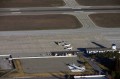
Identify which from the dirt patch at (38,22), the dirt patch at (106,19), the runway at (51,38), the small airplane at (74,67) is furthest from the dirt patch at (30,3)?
the small airplane at (74,67)

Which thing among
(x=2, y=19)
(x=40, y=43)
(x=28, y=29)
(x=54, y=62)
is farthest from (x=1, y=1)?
(x=54, y=62)

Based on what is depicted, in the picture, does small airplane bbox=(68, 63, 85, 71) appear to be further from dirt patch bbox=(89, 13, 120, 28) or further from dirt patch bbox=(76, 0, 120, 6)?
dirt patch bbox=(76, 0, 120, 6)

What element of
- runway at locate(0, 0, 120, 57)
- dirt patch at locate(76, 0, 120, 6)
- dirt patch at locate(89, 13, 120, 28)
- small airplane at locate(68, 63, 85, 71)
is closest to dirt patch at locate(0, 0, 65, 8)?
dirt patch at locate(76, 0, 120, 6)

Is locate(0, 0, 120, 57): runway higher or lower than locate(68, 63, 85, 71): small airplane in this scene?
higher

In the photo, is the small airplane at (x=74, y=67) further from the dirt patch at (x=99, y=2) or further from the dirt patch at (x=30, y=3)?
the dirt patch at (x=99, y=2)

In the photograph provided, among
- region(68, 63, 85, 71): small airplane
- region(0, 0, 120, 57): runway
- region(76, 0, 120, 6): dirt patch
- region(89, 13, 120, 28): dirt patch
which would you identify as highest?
region(76, 0, 120, 6): dirt patch

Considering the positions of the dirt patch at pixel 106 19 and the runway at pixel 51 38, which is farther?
the dirt patch at pixel 106 19

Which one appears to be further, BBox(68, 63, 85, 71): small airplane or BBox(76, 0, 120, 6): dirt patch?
BBox(76, 0, 120, 6): dirt patch
